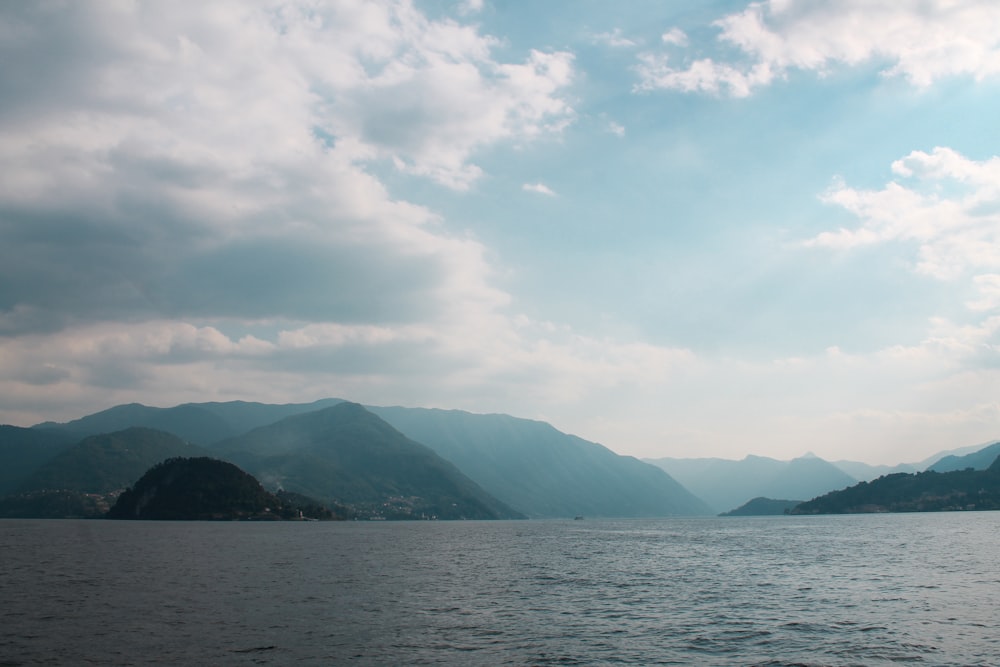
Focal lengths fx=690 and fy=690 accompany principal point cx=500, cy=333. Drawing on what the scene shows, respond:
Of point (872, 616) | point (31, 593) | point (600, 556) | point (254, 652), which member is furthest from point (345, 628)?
point (600, 556)

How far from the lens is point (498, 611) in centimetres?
6612

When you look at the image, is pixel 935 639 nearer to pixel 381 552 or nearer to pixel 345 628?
pixel 345 628

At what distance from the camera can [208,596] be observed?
74625 millimetres

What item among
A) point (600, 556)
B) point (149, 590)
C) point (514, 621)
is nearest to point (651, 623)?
point (514, 621)

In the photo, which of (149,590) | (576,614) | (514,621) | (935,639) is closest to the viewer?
(935,639)

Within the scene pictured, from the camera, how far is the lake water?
47000mm

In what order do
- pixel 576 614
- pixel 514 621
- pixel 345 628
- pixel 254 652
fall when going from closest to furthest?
pixel 254 652, pixel 345 628, pixel 514 621, pixel 576 614

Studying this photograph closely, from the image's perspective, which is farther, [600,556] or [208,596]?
[600,556]

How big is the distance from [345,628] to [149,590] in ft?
120

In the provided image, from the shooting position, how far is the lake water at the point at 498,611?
47000mm

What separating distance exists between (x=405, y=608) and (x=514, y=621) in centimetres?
1275

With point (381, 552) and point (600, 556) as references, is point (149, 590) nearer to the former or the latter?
point (381, 552)

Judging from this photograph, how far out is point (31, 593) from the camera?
73875 mm

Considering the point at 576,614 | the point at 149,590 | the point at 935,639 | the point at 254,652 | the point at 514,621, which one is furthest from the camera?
the point at 149,590
